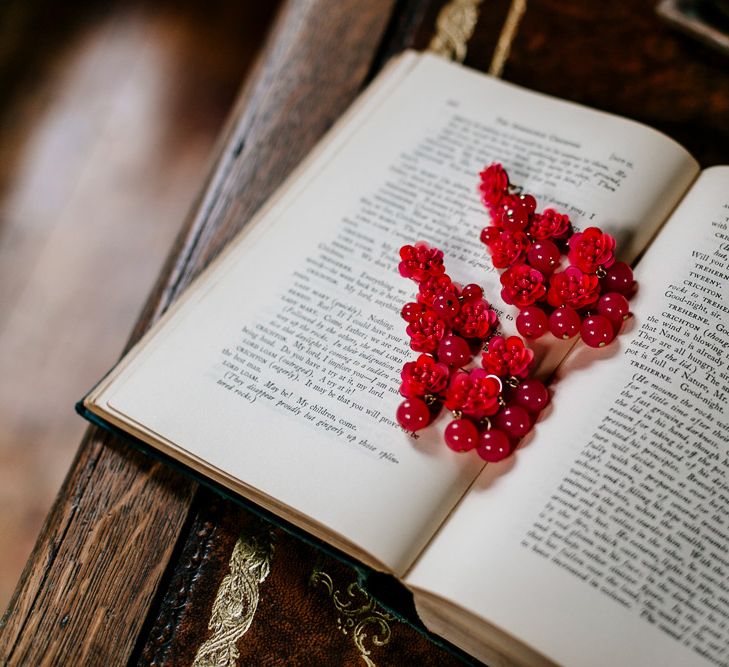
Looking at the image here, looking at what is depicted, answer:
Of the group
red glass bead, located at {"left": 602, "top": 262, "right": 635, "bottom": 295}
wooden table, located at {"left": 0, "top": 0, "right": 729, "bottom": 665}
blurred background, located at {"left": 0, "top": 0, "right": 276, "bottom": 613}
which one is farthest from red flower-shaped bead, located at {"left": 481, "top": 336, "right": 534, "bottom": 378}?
blurred background, located at {"left": 0, "top": 0, "right": 276, "bottom": 613}

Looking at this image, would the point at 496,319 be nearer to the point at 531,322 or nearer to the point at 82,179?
the point at 531,322

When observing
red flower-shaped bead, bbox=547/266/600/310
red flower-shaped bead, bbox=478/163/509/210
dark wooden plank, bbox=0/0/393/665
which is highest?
red flower-shaped bead, bbox=478/163/509/210

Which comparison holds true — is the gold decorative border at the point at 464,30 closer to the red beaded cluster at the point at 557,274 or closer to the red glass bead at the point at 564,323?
the red beaded cluster at the point at 557,274

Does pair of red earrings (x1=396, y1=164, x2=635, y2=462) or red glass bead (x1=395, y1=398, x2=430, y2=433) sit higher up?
pair of red earrings (x1=396, y1=164, x2=635, y2=462)

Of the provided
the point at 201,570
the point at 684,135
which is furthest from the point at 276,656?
the point at 684,135

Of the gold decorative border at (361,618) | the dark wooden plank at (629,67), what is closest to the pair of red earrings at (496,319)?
the gold decorative border at (361,618)

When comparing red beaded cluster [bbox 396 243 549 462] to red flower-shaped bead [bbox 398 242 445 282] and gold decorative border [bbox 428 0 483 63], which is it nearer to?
red flower-shaped bead [bbox 398 242 445 282]
